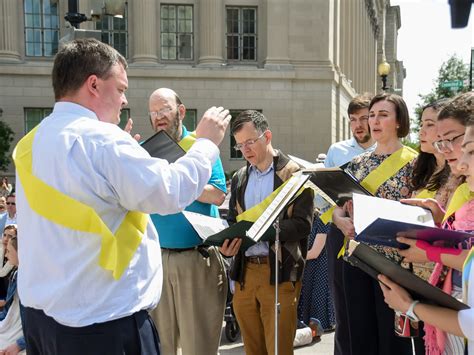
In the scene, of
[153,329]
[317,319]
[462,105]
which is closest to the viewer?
[153,329]

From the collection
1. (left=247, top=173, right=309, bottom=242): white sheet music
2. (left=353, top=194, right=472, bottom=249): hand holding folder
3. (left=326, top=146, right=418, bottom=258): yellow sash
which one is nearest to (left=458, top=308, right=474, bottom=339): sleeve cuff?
(left=353, top=194, right=472, bottom=249): hand holding folder

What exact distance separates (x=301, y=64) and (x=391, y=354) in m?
28.6

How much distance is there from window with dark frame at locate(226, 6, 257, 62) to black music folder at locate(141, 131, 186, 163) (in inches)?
1142

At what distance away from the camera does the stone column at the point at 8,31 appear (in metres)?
30.1

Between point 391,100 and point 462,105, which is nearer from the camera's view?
point 462,105

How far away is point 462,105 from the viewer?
3.65 m

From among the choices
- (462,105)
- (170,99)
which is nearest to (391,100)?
(462,105)

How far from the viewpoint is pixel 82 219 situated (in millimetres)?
2652

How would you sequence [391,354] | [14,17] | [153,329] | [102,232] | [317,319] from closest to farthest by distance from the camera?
[102,232] → [153,329] → [391,354] → [317,319] → [14,17]

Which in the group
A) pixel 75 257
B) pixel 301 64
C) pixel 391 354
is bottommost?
pixel 391 354

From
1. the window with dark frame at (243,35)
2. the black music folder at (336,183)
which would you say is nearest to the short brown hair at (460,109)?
the black music folder at (336,183)

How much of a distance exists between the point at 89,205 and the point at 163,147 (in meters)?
1.77

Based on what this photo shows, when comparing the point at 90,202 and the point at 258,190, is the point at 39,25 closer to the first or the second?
the point at 258,190

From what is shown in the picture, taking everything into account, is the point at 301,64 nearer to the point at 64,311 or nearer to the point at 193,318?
the point at 193,318
